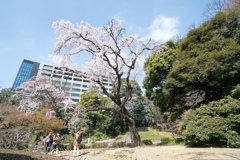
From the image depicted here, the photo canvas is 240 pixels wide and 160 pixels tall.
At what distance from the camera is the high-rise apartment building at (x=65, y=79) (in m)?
11.4

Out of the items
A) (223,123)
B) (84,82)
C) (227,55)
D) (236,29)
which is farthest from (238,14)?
(84,82)

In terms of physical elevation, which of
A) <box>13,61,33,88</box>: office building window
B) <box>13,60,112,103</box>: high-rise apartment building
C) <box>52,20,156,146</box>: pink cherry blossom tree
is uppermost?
<box>13,61,33,88</box>: office building window

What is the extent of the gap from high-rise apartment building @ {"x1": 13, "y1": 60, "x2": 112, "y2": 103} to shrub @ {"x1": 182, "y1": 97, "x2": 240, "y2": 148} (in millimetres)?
6799

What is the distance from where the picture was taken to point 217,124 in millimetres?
6797

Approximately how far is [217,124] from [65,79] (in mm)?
43079

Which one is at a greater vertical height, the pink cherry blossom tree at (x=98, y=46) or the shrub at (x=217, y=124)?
the pink cherry blossom tree at (x=98, y=46)

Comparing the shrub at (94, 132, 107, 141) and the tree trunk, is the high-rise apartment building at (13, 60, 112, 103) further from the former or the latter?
the shrub at (94, 132, 107, 141)

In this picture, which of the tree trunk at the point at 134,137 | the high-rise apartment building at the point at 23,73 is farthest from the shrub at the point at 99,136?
the high-rise apartment building at the point at 23,73

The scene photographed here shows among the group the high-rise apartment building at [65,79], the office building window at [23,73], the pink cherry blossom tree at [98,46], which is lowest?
the pink cherry blossom tree at [98,46]

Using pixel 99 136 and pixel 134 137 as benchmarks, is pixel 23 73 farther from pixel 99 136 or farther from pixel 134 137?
pixel 134 137

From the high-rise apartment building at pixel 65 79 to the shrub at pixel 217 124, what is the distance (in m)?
6.80

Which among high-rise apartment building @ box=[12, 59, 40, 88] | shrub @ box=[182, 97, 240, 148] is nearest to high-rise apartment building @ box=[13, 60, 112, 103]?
high-rise apartment building @ box=[12, 59, 40, 88]

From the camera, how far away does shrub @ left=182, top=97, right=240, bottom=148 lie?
21.7ft

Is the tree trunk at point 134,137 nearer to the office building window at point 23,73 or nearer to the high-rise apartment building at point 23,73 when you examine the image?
the high-rise apartment building at point 23,73
